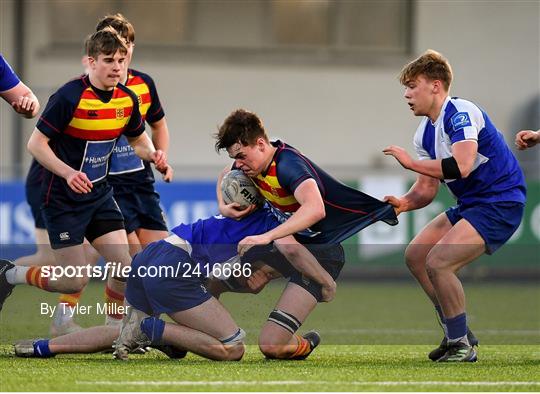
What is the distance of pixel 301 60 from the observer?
17.2 metres

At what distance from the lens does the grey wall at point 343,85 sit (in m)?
16.8

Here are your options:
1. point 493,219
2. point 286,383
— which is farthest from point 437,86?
point 286,383

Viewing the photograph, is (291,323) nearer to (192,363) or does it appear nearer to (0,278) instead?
(192,363)

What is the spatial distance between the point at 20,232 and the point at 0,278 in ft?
19.6

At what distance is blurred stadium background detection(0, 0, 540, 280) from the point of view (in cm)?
1661

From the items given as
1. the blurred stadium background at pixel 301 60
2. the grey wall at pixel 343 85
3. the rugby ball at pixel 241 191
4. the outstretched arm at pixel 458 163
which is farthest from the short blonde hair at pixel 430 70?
the blurred stadium background at pixel 301 60


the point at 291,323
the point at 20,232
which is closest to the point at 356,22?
the point at 20,232

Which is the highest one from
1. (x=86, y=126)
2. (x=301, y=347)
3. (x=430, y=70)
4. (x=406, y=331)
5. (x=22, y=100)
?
(x=430, y=70)

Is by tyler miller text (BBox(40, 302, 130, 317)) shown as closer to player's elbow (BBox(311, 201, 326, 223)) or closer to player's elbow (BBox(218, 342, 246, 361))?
player's elbow (BBox(218, 342, 246, 361))

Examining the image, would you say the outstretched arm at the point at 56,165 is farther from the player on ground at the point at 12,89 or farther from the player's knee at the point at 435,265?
the player's knee at the point at 435,265

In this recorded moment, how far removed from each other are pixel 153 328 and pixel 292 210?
0.97m

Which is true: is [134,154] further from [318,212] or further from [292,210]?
[318,212]

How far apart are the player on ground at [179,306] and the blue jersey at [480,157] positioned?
93 centimetres

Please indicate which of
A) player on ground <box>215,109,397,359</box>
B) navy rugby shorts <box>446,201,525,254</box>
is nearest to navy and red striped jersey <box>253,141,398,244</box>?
player on ground <box>215,109,397,359</box>
